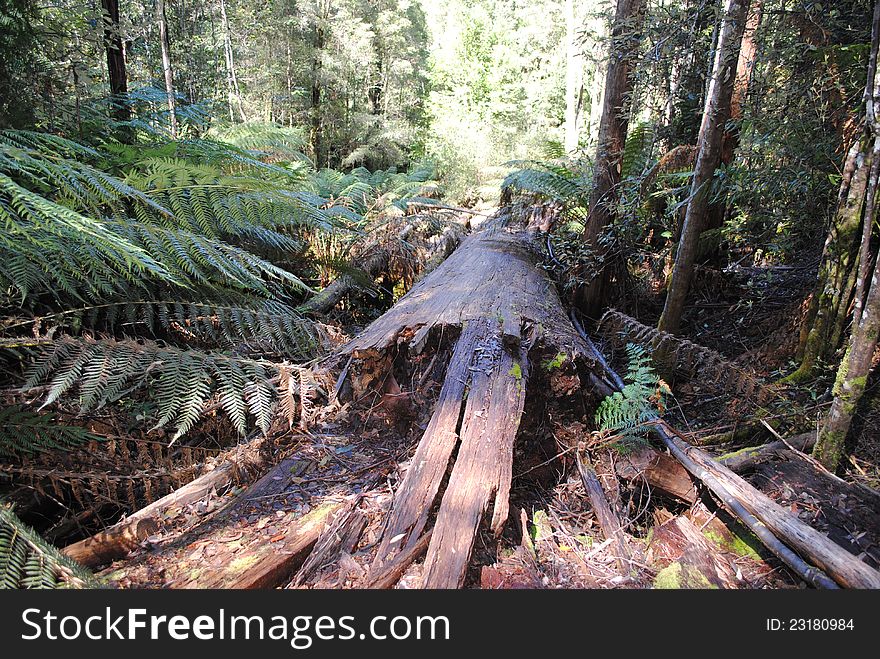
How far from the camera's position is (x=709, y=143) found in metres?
2.85

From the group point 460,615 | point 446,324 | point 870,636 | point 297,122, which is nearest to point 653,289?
point 446,324

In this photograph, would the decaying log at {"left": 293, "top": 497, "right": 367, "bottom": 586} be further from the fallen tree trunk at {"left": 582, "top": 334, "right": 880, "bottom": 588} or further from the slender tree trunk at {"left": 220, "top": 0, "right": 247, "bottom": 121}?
the slender tree trunk at {"left": 220, "top": 0, "right": 247, "bottom": 121}

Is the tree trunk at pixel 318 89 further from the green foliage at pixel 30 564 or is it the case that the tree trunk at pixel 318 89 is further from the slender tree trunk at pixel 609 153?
the green foliage at pixel 30 564

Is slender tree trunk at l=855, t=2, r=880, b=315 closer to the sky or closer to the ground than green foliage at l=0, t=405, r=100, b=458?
closer to the sky

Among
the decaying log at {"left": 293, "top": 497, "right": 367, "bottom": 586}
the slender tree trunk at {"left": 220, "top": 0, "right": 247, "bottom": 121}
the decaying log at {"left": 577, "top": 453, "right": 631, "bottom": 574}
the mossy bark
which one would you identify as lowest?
the decaying log at {"left": 577, "top": 453, "right": 631, "bottom": 574}

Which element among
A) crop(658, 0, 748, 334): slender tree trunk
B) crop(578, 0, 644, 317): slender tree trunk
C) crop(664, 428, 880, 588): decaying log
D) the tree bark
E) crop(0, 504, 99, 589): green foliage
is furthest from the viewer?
crop(578, 0, 644, 317): slender tree trunk

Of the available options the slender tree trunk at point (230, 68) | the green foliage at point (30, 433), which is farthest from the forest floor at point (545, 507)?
the slender tree trunk at point (230, 68)

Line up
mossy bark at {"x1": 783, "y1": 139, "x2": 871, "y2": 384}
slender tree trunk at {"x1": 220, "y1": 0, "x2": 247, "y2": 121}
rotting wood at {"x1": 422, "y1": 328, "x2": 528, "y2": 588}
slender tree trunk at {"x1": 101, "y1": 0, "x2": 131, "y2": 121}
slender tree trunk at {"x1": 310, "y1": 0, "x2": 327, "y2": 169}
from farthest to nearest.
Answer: slender tree trunk at {"x1": 310, "y1": 0, "x2": 327, "y2": 169}
slender tree trunk at {"x1": 220, "y1": 0, "x2": 247, "y2": 121}
slender tree trunk at {"x1": 101, "y1": 0, "x2": 131, "y2": 121}
mossy bark at {"x1": 783, "y1": 139, "x2": 871, "y2": 384}
rotting wood at {"x1": 422, "y1": 328, "x2": 528, "y2": 588}

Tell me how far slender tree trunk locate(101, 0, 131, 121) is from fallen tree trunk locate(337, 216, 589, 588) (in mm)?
2533

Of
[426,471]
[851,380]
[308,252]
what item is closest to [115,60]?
[308,252]

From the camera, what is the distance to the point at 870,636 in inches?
47.0

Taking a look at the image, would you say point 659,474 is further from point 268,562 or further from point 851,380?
point 268,562

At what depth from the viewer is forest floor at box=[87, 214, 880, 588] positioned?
1428 mm

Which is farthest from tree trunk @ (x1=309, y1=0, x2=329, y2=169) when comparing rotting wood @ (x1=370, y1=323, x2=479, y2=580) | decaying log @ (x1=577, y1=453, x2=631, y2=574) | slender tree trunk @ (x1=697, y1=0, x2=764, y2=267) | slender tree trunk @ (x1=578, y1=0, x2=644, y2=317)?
decaying log @ (x1=577, y1=453, x2=631, y2=574)
